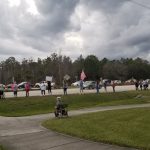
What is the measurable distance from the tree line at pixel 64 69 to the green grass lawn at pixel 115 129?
11201 centimetres

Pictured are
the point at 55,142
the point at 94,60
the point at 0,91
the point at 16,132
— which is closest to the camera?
the point at 55,142

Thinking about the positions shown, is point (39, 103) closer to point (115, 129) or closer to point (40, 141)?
point (115, 129)

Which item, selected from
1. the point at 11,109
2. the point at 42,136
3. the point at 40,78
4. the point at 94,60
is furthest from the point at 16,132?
the point at 94,60

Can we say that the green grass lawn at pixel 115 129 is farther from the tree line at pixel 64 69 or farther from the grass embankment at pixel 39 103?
the tree line at pixel 64 69

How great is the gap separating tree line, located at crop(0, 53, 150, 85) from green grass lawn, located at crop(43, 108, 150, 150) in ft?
368

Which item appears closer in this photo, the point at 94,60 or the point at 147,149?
the point at 147,149

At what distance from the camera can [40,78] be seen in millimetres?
144625

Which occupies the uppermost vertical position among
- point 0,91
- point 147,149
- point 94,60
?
point 94,60

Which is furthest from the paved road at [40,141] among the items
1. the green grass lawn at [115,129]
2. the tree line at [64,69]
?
the tree line at [64,69]

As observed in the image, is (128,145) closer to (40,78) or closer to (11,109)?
(11,109)

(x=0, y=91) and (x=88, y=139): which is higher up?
(x=0, y=91)

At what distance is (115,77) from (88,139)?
157 meters

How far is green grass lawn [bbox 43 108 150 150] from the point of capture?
1444 cm

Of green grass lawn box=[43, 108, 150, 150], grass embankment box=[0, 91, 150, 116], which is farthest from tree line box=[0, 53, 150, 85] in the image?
green grass lawn box=[43, 108, 150, 150]
